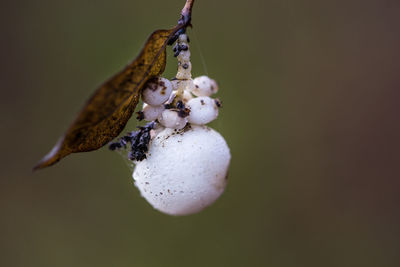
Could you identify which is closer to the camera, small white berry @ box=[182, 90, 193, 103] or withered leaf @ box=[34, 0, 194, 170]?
Answer: withered leaf @ box=[34, 0, 194, 170]

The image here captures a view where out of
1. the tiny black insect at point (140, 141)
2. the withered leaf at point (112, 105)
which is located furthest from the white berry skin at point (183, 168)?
the withered leaf at point (112, 105)

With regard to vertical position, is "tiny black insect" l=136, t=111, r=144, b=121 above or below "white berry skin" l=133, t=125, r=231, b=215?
above

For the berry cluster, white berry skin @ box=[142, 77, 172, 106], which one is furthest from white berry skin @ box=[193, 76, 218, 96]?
white berry skin @ box=[142, 77, 172, 106]

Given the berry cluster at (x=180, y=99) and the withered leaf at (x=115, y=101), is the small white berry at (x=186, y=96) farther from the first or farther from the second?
the withered leaf at (x=115, y=101)

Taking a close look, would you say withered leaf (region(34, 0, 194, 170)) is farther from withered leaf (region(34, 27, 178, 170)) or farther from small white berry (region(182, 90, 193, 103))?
small white berry (region(182, 90, 193, 103))

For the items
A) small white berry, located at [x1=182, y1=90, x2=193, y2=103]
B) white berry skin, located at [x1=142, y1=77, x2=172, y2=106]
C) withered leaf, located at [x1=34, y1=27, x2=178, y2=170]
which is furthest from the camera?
small white berry, located at [x1=182, y1=90, x2=193, y2=103]

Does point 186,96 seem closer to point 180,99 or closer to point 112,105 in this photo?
point 180,99

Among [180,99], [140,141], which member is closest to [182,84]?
[180,99]
